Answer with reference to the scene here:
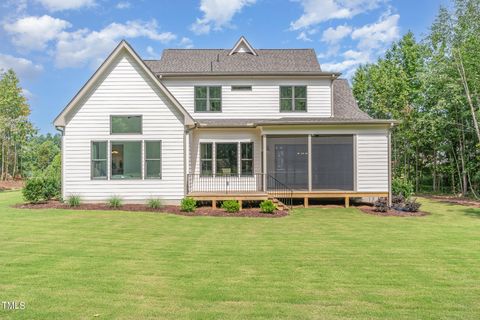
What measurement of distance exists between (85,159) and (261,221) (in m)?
8.61

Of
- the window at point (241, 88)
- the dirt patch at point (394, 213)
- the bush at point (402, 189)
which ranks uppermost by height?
the window at point (241, 88)

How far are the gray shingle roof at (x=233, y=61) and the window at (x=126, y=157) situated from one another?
16.3 feet

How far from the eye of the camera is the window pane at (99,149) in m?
14.6

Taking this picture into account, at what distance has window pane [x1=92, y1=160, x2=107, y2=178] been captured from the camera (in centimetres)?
1462

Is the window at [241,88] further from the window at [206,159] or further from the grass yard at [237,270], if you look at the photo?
the grass yard at [237,270]

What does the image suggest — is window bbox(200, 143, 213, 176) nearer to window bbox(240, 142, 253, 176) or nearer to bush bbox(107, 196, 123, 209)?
window bbox(240, 142, 253, 176)

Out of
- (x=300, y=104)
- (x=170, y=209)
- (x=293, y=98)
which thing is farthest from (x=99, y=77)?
(x=300, y=104)

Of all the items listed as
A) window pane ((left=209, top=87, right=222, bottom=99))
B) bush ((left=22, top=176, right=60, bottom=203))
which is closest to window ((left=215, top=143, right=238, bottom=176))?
window pane ((left=209, top=87, right=222, bottom=99))

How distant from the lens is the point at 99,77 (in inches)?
568

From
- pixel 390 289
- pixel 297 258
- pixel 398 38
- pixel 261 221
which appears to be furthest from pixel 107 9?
pixel 398 38

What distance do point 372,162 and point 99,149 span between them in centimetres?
1287

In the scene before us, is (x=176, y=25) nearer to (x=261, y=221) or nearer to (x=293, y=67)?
(x=293, y=67)

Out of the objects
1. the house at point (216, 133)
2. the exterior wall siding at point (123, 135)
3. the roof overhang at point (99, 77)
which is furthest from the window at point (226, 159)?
the roof overhang at point (99, 77)

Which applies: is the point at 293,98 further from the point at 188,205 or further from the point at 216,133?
the point at 188,205
